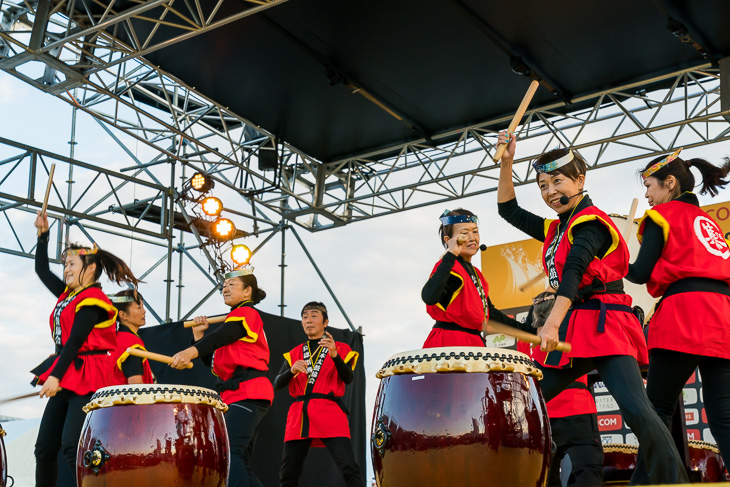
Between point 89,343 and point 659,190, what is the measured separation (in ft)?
8.38

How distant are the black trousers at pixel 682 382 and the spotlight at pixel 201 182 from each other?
5858 millimetres

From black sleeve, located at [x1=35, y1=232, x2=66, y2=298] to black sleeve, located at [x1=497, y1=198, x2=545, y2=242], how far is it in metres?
2.33

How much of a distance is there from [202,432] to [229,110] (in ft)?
16.6

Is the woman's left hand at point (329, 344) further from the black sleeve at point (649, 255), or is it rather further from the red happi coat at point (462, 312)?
the black sleeve at point (649, 255)

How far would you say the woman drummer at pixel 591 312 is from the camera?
2.37 meters

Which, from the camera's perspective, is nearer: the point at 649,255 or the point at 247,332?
the point at 649,255

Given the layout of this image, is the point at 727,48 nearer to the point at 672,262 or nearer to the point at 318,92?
the point at 318,92

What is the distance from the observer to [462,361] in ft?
7.45

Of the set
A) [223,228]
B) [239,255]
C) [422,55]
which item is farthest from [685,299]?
[223,228]

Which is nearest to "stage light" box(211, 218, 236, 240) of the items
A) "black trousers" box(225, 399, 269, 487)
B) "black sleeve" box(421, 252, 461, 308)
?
"black trousers" box(225, 399, 269, 487)

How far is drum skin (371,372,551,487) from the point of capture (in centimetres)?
219

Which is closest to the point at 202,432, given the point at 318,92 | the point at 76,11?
the point at 76,11

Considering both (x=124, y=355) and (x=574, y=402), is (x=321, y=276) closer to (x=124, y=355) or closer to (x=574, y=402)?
(x=124, y=355)

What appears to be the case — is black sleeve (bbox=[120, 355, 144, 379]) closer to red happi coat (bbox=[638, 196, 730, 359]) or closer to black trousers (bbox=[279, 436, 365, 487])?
black trousers (bbox=[279, 436, 365, 487])
